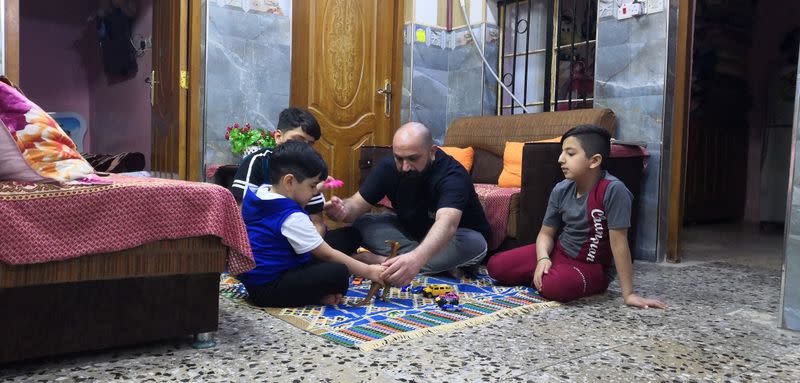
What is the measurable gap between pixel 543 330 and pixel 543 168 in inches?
45.8

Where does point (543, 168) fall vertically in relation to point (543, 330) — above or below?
above

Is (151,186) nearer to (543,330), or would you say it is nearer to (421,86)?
(543,330)

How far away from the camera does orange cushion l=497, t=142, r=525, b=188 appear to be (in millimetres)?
3969

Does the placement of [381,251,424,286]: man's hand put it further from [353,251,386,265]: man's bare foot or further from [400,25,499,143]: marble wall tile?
[400,25,499,143]: marble wall tile

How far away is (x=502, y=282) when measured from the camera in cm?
296

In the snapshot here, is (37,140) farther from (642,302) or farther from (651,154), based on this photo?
(651,154)

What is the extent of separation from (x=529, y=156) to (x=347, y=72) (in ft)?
7.78

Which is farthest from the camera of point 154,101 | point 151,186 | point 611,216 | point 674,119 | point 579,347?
point 154,101

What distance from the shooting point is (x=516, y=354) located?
188 cm

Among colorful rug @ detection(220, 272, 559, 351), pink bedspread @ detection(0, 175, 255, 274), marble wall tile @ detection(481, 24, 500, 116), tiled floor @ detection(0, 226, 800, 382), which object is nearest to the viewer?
pink bedspread @ detection(0, 175, 255, 274)

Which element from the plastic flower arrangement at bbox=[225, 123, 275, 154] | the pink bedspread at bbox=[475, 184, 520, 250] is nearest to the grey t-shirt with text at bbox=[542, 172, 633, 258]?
the pink bedspread at bbox=[475, 184, 520, 250]

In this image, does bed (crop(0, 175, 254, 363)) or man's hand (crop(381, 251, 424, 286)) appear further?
man's hand (crop(381, 251, 424, 286))

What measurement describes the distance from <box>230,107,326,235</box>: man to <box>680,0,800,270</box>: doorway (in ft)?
14.5

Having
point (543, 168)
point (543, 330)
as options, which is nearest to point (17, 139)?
point (543, 330)
